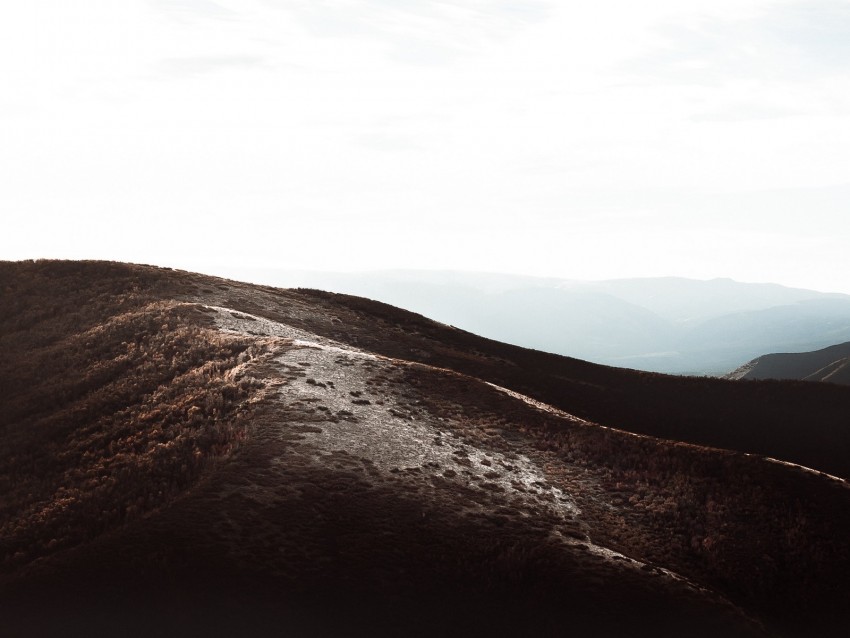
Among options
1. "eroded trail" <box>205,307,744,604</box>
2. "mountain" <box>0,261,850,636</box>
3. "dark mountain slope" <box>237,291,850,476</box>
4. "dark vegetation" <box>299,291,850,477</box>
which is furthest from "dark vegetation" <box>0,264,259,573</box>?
"dark vegetation" <box>299,291,850,477</box>

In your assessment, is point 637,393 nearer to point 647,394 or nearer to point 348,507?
point 647,394

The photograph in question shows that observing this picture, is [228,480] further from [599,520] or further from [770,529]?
[770,529]

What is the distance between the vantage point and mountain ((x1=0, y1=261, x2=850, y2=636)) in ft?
68.9

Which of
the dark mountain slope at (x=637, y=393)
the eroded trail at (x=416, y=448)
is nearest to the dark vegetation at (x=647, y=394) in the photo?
the dark mountain slope at (x=637, y=393)

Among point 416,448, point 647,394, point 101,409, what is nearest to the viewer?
point 416,448

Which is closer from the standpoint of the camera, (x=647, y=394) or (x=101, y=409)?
(x=101, y=409)

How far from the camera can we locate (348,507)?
83.1ft

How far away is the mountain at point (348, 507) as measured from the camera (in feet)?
68.9

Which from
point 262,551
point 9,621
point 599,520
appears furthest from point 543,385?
point 9,621

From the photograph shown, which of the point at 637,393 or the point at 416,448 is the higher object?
the point at 637,393

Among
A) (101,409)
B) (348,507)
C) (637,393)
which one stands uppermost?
(637,393)

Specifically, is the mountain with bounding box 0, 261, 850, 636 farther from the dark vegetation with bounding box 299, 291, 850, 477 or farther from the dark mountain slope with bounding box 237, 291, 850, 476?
the dark vegetation with bounding box 299, 291, 850, 477

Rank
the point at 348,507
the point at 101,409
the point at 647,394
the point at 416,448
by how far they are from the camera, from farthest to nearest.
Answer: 1. the point at 647,394
2. the point at 101,409
3. the point at 416,448
4. the point at 348,507

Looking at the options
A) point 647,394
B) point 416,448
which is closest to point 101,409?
→ point 416,448
